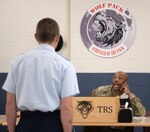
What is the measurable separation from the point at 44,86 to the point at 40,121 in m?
0.20

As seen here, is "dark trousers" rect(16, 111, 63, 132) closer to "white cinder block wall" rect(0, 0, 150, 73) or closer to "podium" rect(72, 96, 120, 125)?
"podium" rect(72, 96, 120, 125)

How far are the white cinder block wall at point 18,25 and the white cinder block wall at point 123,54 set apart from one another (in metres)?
0.48

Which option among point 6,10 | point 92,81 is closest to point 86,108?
point 92,81

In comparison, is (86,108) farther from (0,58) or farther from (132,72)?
(0,58)

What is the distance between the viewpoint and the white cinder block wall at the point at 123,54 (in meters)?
5.02

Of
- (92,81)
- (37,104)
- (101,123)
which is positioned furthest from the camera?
(92,81)

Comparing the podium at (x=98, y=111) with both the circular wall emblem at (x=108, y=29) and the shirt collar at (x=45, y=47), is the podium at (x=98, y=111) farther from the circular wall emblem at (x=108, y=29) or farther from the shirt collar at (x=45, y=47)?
the circular wall emblem at (x=108, y=29)


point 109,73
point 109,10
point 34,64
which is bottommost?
point 109,73

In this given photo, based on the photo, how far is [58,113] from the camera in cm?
194

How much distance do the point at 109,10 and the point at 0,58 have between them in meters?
1.84

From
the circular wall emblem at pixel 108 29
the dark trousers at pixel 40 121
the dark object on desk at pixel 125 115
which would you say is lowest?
the dark object on desk at pixel 125 115

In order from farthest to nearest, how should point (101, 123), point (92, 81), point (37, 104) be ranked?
1. point (92, 81)
2. point (101, 123)
3. point (37, 104)

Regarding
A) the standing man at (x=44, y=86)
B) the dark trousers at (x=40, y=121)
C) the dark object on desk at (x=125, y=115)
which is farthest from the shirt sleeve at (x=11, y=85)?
the dark object on desk at (x=125, y=115)

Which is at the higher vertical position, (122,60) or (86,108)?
(122,60)
